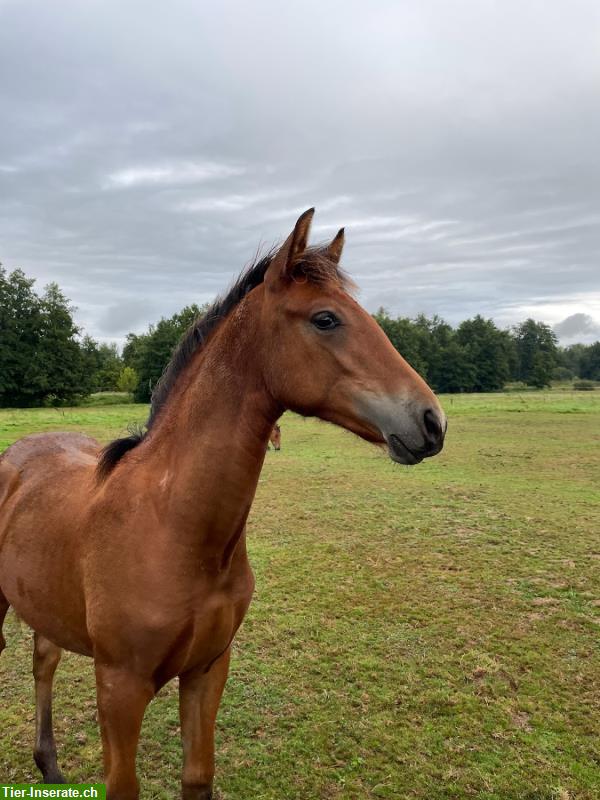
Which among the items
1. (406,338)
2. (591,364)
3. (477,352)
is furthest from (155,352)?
(591,364)

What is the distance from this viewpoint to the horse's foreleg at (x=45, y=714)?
9.36 feet

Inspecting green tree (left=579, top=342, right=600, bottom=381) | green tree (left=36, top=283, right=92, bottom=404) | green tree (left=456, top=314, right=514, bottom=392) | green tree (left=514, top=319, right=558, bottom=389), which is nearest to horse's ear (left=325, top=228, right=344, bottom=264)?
green tree (left=36, top=283, right=92, bottom=404)

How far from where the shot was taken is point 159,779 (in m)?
2.83

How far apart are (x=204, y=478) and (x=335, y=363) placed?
0.66 meters

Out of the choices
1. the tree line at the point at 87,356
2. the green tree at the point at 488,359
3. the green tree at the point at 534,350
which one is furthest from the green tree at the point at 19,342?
the green tree at the point at 534,350

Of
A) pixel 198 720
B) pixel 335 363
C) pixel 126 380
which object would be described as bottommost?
pixel 198 720

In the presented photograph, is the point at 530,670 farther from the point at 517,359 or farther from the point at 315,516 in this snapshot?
the point at 517,359

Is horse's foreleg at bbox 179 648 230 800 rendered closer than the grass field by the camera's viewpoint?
Yes

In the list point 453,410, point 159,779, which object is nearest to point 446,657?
point 159,779

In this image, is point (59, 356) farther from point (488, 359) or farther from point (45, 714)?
point (488, 359)

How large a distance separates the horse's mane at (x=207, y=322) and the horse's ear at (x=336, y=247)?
0.26ft

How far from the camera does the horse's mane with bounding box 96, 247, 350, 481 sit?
1.84 metres

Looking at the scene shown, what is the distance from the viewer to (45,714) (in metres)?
2.93

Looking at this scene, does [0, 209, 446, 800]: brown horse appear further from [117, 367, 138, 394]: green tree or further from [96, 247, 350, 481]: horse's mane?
[117, 367, 138, 394]: green tree
